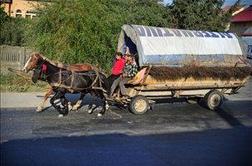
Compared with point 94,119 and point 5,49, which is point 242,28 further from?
point 94,119

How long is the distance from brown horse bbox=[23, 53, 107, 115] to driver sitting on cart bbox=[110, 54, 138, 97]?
1.19ft

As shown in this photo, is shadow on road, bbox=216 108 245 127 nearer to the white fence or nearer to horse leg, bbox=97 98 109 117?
horse leg, bbox=97 98 109 117

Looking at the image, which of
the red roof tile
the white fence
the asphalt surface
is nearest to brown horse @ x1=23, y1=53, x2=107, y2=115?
the asphalt surface

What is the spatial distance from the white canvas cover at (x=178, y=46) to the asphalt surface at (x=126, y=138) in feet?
5.21

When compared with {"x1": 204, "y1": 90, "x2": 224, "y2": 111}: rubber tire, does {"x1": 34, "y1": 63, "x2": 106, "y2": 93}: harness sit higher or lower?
higher

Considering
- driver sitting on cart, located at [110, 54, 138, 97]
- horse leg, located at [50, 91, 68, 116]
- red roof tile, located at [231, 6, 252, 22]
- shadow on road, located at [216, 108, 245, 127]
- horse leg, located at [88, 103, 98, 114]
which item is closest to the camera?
horse leg, located at [50, 91, 68, 116]

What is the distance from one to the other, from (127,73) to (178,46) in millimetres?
1871

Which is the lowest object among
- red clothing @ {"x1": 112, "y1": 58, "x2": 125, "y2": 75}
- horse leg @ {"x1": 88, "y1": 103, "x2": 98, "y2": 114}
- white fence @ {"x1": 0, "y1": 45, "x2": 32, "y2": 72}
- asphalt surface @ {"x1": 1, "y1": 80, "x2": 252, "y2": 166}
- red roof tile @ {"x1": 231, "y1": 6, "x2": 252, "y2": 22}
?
asphalt surface @ {"x1": 1, "y1": 80, "x2": 252, "y2": 166}

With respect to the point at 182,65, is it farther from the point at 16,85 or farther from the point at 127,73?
the point at 16,85

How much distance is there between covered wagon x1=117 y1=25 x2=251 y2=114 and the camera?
45.4 feet

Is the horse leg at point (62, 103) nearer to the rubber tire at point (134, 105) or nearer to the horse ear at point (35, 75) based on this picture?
the horse ear at point (35, 75)

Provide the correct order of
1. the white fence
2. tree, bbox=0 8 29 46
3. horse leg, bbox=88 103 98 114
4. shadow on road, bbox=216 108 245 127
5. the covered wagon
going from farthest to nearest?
tree, bbox=0 8 29 46, the white fence, the covered wagon, horse leg, bbox=88 103 98 114, shadow on road, bbox=216 108 245 127

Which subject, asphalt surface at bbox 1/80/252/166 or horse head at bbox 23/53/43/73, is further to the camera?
horse head at bbox 23/53/43/73

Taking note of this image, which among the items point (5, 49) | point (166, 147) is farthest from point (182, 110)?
point (5, 49)
